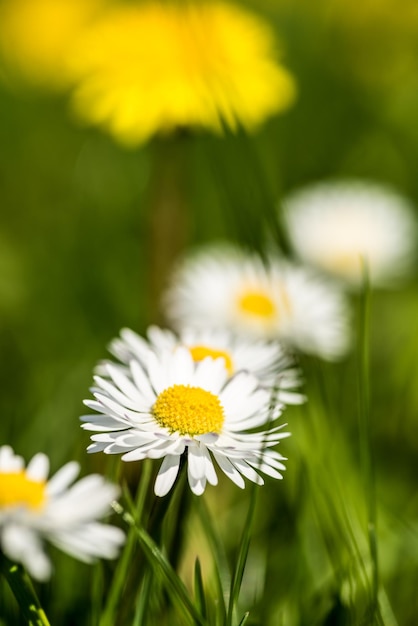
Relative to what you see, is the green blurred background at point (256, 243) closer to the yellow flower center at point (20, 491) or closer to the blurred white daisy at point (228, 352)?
the blurred white daisy at point (228, 352)

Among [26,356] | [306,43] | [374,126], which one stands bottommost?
[26,356]

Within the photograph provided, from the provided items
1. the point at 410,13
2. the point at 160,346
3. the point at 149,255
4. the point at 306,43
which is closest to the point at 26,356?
the point at 149,255

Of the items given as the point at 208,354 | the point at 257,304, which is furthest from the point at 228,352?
the point at 257,304

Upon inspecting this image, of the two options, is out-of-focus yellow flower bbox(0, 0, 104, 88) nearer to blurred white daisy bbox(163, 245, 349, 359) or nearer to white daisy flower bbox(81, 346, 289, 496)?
blurred white daisy bbox(163, 245, 349, 359)

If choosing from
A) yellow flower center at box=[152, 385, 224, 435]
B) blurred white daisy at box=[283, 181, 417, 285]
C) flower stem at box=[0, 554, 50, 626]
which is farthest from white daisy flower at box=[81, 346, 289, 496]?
blurred white daisy at box=[283, 181, 417, 285]

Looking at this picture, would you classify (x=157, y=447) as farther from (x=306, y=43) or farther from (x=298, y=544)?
(x=306, y=43)

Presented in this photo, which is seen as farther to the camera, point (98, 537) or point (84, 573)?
point (84, 573)
